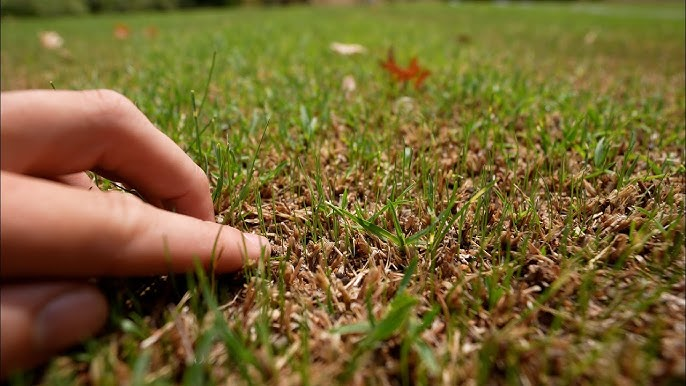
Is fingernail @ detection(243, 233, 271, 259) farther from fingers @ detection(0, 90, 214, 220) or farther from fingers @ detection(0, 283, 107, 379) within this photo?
fingers @ detection(0, 283, 107, 379)

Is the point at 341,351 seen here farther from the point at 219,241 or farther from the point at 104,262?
the point at 104,262

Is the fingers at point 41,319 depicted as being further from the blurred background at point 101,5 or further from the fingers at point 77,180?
the blurred background at point 101,5

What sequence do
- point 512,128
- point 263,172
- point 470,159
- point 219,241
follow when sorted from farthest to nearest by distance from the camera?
point 512,128, point 470,159, point 263,172, point 219,241

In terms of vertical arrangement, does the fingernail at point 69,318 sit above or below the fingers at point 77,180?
below

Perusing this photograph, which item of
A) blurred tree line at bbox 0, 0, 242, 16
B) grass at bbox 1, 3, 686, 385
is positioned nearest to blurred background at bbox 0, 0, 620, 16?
blurred tree line at bbox 0, 0, 242, 16

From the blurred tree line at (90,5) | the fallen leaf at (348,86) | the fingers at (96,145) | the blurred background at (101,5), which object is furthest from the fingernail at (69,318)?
the blurred tree line at (90,5)

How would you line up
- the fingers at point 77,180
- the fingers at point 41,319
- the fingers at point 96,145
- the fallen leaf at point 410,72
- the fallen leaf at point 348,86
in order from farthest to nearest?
the fallen leaf at point 348,86 → the fallen leaf at point 410,72 → the fingers at point 77,180 → the fingers at point 96,145 → the fingers at point 41,319

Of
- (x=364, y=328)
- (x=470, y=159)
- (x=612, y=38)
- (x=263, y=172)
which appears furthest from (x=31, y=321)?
(x=612, y=38)
